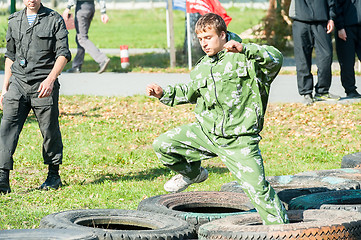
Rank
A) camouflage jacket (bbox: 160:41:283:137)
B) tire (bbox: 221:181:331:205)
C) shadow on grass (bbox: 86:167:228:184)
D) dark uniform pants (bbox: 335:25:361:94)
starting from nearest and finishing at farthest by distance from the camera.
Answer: camouflage jacket (bbox: 160:41:283:137), tire (bbox: 221:181:331:205), shadow on grass (bbox: 86:167:228:184), dark uniform pants (bbox: 335:25:361:94)

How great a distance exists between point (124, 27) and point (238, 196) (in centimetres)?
3409

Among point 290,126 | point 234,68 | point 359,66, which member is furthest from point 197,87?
point 359,66

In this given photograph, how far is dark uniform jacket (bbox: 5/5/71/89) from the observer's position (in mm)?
7156

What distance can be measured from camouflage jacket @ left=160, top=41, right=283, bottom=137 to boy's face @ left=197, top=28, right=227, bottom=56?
0.19 feet

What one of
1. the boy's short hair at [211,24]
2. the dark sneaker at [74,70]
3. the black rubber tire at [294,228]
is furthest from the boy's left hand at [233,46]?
the dark sneaker at [74,70]

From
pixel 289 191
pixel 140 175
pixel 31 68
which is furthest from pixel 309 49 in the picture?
pixel 31 68

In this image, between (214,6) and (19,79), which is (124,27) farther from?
(19,79)

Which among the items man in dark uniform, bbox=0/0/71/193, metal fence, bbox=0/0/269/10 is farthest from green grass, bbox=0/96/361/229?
metal fence, bbox=0/0/269/10

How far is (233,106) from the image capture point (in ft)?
17.4

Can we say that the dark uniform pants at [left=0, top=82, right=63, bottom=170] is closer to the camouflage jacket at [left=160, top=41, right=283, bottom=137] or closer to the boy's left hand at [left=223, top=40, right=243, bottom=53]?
the camouflage jacket at [left=160, top=41, right=283, bottom=137]

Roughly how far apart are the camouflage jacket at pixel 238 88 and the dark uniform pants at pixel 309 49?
21.9 ft

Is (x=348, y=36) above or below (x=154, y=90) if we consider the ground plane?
below

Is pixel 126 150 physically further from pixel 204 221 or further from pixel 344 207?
pixel 344 207

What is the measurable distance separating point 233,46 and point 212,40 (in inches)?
13.1
